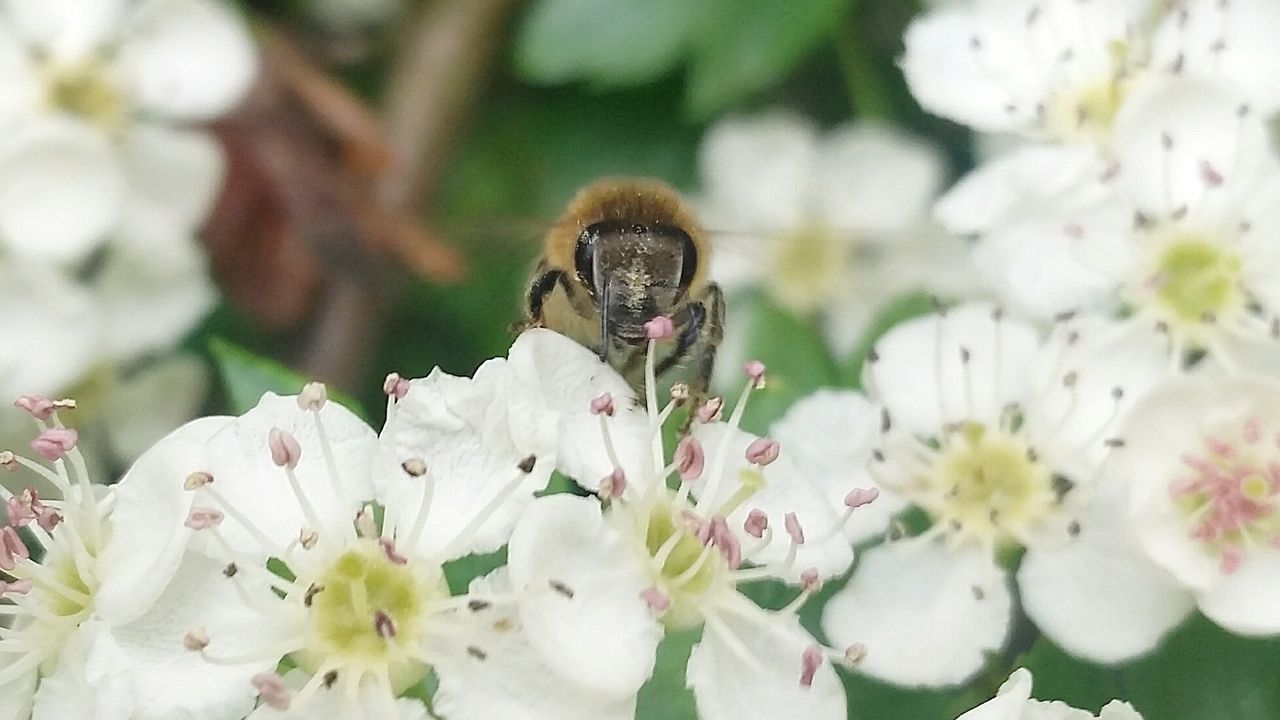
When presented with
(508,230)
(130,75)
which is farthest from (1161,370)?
(130,75)

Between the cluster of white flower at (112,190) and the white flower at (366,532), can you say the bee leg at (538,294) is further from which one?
the cluster of white flower at (112,190)

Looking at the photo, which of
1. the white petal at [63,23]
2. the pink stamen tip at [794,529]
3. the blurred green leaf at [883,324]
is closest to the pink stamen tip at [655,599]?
the pink stamen tip at [794,529]

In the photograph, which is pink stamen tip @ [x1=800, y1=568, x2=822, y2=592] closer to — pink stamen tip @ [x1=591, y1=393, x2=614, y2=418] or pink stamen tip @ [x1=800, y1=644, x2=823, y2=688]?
pink stamen tip @ [x1=800, y1=644, x2=823, y2=688]

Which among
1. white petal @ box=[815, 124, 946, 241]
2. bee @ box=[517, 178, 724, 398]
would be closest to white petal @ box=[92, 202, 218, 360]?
bee @ box=[517, 178, 724, 398]

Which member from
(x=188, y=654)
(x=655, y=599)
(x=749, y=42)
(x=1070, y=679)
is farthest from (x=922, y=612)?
(x=749, y=42)

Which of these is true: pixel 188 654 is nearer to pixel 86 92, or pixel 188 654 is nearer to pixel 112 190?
pixel 112 190

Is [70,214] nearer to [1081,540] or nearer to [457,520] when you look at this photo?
[457,520]

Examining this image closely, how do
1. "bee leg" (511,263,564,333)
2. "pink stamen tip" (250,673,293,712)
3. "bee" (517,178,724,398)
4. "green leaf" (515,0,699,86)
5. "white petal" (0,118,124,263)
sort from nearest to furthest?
"pink stamen tip" (250,673,293,712), "bee" (517,178,724,398), "bee leg" (511,263,564,333), "white petal" (0,118,124,263), "green leaf" (515,0,699,86)
